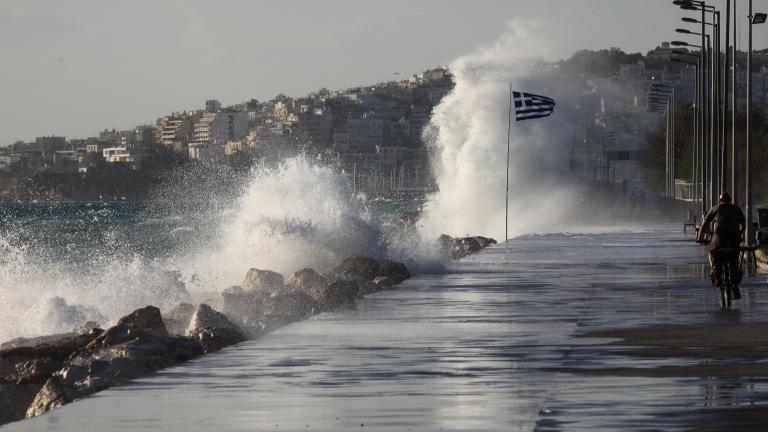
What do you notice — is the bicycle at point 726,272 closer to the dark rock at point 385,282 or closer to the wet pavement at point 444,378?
the wet pavement at point 444,378

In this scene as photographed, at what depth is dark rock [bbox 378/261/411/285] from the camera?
3203cm

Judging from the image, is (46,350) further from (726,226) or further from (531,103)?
(531,103)

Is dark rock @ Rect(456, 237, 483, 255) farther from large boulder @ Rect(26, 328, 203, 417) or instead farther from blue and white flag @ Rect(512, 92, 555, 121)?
large boulder @ Rect(26, 328, 203, 417)

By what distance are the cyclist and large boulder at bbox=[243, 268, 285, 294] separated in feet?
Answer: 29.9

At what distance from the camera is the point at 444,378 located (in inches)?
559

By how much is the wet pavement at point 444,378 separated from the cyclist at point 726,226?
744 mm

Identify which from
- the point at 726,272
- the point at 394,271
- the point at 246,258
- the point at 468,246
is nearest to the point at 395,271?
the point at 394,271

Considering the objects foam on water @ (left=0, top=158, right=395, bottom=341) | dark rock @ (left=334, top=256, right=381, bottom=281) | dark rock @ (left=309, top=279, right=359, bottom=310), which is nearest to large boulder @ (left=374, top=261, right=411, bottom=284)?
dark rock @ (left=334, top=256, right=381, bottom=281)

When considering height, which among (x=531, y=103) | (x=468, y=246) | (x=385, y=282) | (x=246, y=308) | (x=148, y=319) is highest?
(x=531, y=103)

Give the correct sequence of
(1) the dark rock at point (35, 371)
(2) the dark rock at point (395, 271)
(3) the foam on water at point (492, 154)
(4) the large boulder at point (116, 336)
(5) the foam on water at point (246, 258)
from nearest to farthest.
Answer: (1) the dark rock at point (35, 371)
(4) the large boulder at point (116, 336)
(5) the foam on water at point (246, 258)
(2) the dark rock at point (395, 271)
(3) the foam on water at point (492, 154)

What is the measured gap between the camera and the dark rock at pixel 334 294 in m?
24.4

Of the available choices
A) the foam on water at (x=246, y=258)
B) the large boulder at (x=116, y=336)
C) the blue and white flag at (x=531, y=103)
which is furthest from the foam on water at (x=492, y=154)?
the large boulder at (x=116, y=336)

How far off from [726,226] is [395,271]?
34.9 feet

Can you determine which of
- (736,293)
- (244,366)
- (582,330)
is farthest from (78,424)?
(736,293)
